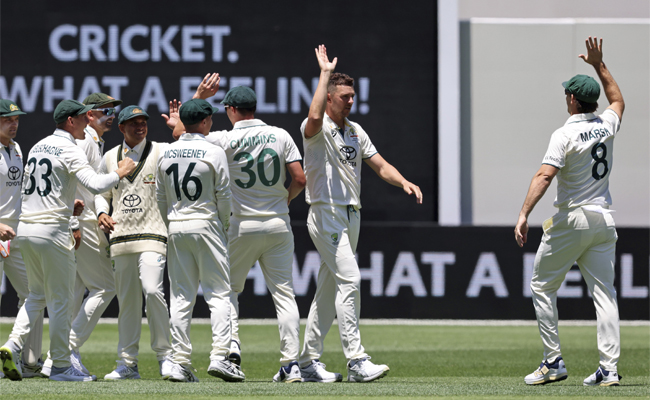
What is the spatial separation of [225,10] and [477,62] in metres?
3.92

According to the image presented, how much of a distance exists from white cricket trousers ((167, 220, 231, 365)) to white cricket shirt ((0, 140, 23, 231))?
1.42 metres

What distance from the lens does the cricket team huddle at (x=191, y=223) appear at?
5.94 meters

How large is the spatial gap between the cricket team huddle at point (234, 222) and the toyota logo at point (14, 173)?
0.01 metres

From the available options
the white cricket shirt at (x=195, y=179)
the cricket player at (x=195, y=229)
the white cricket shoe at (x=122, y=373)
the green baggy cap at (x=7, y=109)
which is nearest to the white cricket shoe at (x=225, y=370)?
the cricket player at (x=195, y=229)

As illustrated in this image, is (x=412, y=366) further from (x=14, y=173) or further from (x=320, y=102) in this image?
(x=14, y=173)

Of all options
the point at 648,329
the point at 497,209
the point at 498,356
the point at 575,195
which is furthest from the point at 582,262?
the point at 497,209

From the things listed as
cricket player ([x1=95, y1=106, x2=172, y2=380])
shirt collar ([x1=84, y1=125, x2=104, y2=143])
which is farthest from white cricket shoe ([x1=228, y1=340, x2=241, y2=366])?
shirt collar ([x1=84, y1=125, x2=104, y2=143])

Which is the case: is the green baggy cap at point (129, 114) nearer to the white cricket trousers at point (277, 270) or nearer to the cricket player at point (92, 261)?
the cricket player at point (92, 261)

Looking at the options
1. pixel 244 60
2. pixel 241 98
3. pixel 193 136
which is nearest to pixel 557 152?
pixel 241 98

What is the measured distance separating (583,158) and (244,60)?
7444 mm

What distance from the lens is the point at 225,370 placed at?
5832 mm

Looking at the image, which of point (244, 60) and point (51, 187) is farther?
point (244, 60)

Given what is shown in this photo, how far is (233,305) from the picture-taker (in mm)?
6363

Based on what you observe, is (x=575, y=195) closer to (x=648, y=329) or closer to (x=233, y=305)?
(x=233, y=305)
